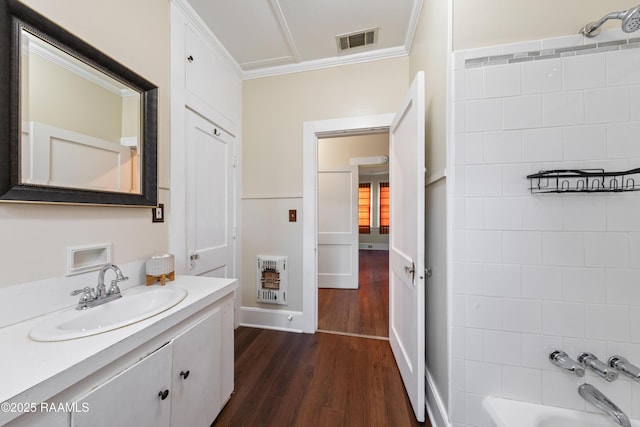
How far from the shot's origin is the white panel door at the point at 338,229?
11.3 ft

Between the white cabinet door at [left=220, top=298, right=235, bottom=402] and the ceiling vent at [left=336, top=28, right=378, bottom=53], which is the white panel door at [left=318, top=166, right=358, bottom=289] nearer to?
the ceiling vent at [left=336, top=28, right=378, bottom=53]

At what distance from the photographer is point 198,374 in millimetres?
1072

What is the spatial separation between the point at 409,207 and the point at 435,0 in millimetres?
1232

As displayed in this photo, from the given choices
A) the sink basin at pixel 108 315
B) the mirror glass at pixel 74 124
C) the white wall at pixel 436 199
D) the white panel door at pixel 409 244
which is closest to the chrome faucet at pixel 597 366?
the white wall at pixel 436 199

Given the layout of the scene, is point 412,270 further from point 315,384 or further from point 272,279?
point 272,279

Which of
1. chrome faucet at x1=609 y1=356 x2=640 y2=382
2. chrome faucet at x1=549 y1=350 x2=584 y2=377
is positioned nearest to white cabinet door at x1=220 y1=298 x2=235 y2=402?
chrome faucet at x1=549 y1=350 x2=584 y2=377

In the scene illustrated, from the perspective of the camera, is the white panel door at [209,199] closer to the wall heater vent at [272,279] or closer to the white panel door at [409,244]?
the wall heater vent at [272,279]

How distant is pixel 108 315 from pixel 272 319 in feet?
4.73

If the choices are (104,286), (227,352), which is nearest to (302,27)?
(104,286)

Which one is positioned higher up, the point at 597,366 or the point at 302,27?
the point at 302,27

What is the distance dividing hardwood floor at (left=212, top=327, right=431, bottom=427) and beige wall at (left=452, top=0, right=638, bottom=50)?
80.6 inches

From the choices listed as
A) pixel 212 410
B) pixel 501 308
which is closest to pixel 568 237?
pixel 501 308

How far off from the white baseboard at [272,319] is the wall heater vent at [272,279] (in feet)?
0.36

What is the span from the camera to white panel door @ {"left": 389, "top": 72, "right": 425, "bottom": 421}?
1235 millimetres
